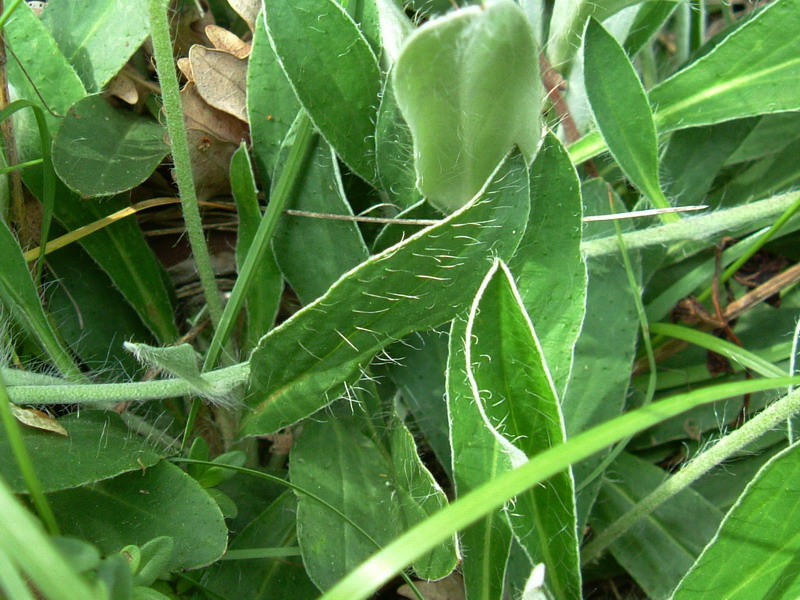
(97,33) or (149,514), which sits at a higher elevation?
(97,33)

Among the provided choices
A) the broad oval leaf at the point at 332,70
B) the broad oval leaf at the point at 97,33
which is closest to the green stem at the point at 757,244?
the broad oval leaf at the point at 332,70

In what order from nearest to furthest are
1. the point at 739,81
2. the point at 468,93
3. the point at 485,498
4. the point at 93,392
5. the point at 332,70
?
the point at 485,498, the point at 468,93, the point at 93,392, the point at 332,70, the point at 739,81

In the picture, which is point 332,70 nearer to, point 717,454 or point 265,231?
point 265,231

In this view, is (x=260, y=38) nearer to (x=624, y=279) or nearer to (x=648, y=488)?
(x=624, y=279)

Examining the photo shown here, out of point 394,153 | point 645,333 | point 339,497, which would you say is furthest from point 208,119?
point 645,333

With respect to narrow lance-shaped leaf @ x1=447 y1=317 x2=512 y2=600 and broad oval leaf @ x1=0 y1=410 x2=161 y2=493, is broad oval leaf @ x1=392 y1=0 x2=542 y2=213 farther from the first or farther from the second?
broad oval leaf @ x1=0 y1=410 x2=161 y2=493

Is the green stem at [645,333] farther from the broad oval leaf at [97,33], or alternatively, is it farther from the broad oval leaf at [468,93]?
the broad oval leaf at [97,33]
